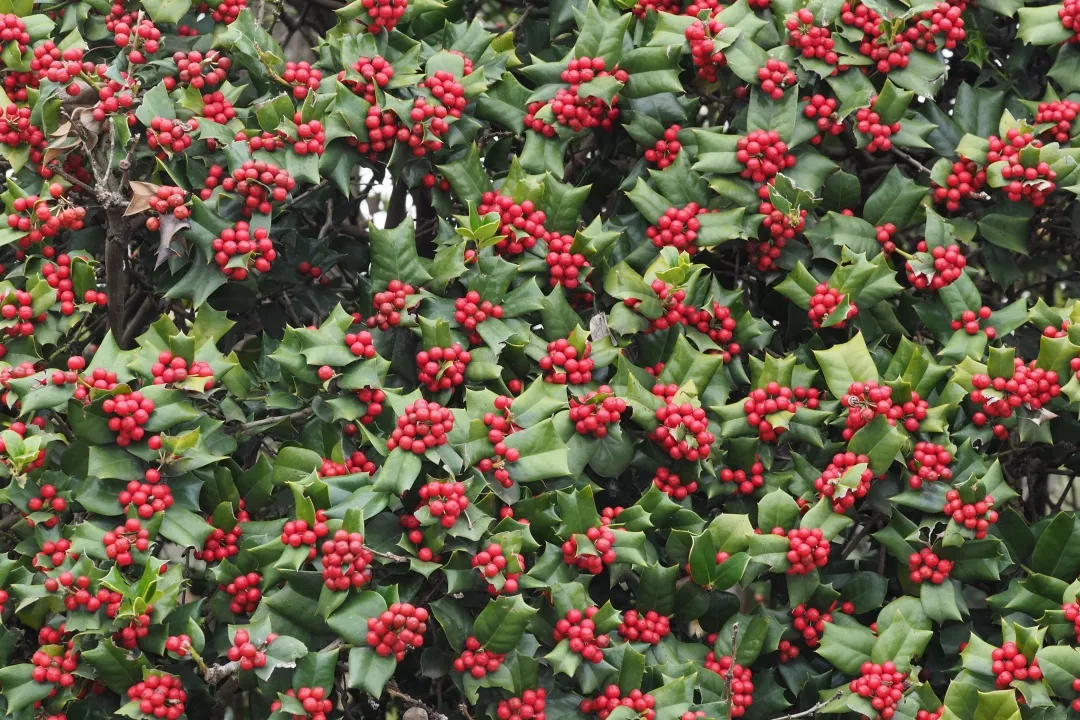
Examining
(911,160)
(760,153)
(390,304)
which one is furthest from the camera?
(911,160)

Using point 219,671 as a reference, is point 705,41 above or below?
above

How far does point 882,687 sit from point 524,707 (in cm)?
96

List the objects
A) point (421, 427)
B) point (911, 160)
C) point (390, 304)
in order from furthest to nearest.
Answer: point (911, 160) < point (390, 304) < point (421, 427)

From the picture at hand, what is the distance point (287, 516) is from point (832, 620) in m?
1.59

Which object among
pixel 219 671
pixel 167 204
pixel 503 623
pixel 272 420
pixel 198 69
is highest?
pixel 198 69

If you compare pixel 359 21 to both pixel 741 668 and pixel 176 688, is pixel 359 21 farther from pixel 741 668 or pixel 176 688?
pixel 741 668

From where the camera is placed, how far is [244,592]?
10.5 ft

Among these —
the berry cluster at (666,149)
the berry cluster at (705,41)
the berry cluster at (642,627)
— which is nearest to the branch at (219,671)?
the berry cluster at (642,627)

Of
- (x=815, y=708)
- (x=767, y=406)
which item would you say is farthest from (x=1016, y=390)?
(x=815, y=708)

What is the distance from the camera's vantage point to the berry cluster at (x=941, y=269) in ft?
11.8

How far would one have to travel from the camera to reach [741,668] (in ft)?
10.9

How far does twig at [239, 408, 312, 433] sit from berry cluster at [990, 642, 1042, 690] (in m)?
2.00

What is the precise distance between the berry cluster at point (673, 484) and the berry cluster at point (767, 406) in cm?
24

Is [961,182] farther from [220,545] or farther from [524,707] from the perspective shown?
[220,545]
